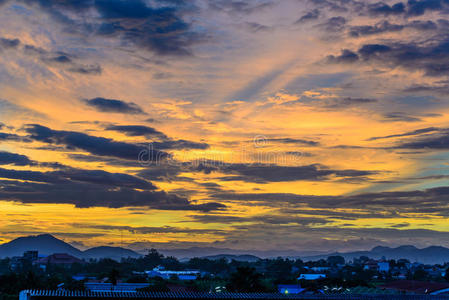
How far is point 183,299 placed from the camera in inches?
1506

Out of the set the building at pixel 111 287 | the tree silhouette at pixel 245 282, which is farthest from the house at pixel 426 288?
the building at pixel 111 287

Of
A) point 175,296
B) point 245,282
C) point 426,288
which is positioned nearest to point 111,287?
point 245,282

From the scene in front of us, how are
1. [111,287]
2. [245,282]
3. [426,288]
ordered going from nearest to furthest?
[111,287] → [245,282] → [426,288]

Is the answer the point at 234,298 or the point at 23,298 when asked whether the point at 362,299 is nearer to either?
the point at 234,298

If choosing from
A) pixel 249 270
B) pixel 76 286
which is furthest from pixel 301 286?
pixel 76 286

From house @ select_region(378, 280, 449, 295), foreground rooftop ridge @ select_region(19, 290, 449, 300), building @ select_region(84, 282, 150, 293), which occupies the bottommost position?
house @ select_region(378, 280, 449, 295)

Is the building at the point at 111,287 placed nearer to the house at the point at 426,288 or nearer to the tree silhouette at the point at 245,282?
the tree silhouette at the point at 245,282

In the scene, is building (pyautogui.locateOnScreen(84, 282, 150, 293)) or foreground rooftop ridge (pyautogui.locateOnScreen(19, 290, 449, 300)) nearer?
foreground rooftop ridge (pyautogui.locateOnScreen(19, 290, 449, 300))

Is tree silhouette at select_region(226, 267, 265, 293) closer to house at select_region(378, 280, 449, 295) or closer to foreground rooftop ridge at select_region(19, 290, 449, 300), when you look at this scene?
house at select_region(378, 280, 449, 295)

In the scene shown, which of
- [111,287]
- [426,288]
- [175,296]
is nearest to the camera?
[175,296]

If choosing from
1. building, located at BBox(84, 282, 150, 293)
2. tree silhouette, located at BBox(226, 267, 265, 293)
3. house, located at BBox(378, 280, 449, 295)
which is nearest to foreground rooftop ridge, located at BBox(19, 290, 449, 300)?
house, located at BBox(378, 280, 449, 295)

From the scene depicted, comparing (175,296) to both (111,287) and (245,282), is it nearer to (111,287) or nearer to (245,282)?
(111,287)

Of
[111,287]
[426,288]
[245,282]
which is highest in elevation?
[111,287]

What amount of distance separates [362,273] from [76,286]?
140 meters
